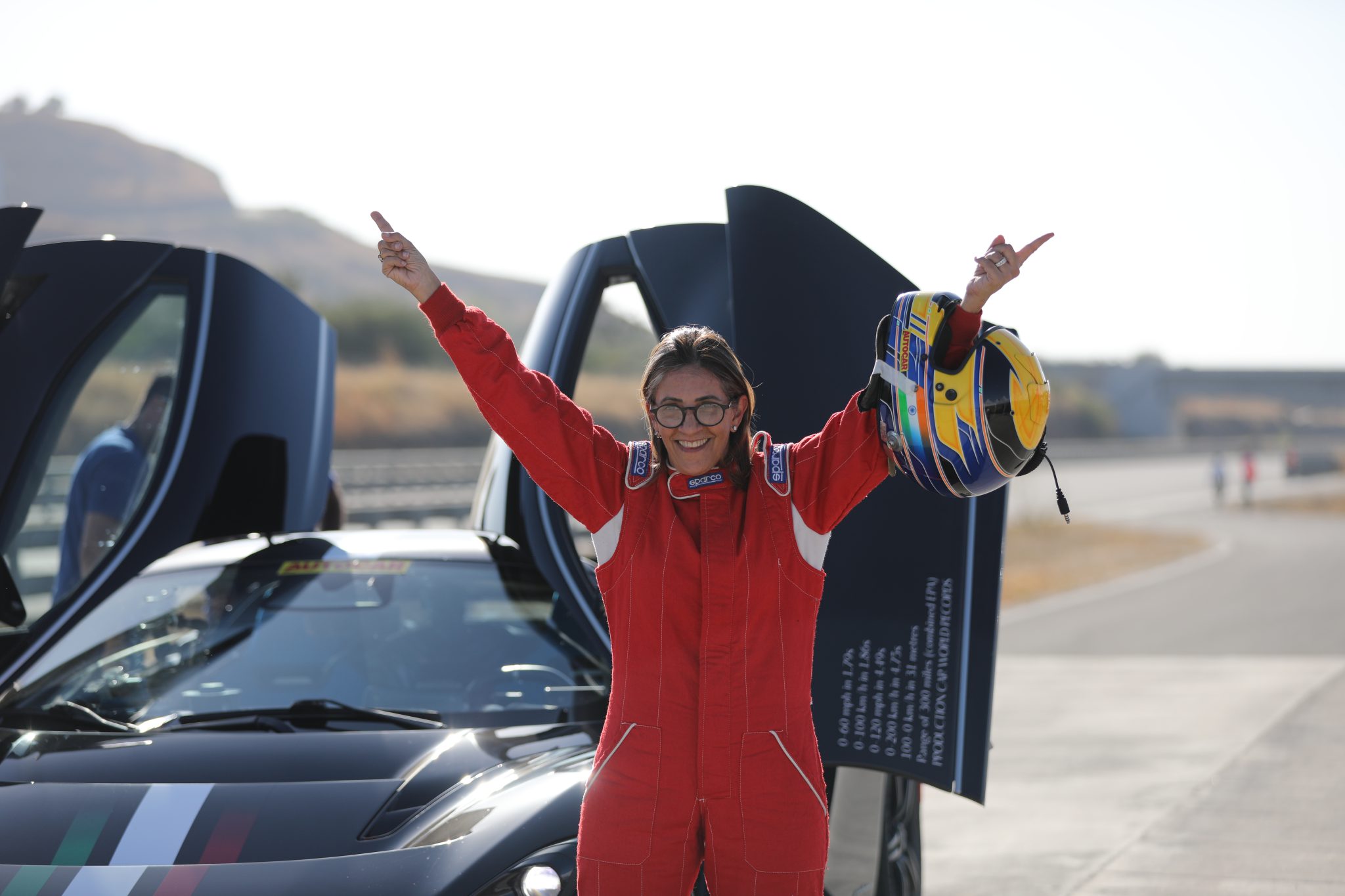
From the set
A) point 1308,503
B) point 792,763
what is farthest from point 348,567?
point 1308,503

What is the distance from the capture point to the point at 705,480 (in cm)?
243

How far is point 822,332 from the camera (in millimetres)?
3596

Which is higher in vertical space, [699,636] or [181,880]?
A: [699,636]

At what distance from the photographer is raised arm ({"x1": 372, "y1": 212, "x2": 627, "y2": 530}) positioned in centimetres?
246

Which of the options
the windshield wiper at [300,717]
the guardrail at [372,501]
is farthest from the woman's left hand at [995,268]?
the guardrail at [372,501]

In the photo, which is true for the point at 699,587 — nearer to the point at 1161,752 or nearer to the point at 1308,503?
the point at 1161,752

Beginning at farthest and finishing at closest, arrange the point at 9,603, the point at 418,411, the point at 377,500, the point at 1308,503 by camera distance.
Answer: the point at 418,411 < the point at 1308,503 < the point at 377,500 < the point at 9,603

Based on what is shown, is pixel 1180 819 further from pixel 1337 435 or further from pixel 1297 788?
pixel 1337 435

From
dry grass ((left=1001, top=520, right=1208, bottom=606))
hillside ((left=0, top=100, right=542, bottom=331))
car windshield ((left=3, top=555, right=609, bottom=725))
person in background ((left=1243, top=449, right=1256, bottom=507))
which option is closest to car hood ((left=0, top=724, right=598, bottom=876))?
car windshield ((left=3, top=555, right=609, bottom=725))

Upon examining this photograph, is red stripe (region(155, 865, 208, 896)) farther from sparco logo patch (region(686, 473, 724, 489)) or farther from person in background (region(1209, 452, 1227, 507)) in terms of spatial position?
person in background (region(1209, 452, 1227, 507))

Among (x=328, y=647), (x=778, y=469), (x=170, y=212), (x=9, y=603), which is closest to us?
(x=778, y=469)

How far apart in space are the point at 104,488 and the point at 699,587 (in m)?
3.36

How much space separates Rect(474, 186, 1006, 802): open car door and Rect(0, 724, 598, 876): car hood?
714 millimetres

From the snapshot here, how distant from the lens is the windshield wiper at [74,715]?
11.1 feet
